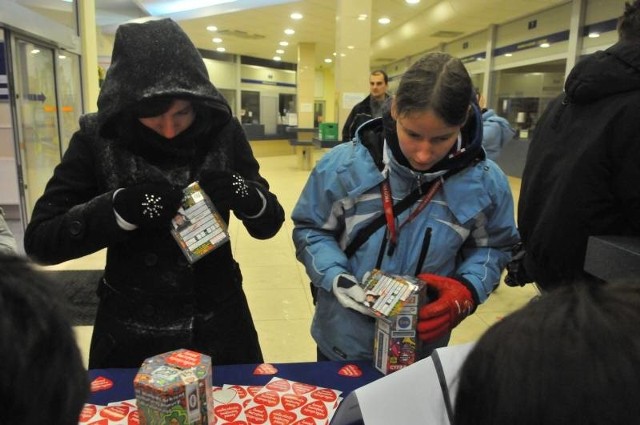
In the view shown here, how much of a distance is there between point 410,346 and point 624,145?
839 millimetres

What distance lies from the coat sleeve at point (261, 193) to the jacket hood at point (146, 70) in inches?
8.0

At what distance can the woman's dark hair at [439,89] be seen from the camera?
1.17m

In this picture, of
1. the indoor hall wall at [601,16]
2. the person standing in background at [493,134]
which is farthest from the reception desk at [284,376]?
the indoor hall wall at [601,16]

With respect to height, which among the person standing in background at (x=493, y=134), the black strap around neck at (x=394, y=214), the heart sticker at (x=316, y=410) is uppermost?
the person standing in background at (x=493, y=134)

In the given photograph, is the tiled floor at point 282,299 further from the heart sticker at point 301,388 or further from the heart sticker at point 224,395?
the heart sticker at point 224,395

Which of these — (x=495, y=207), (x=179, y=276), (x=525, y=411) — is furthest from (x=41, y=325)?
(x=495, y=207)

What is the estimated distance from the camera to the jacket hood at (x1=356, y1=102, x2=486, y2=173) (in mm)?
1279

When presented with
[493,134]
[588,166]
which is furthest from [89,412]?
[493,134]

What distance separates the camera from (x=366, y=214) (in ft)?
4.38

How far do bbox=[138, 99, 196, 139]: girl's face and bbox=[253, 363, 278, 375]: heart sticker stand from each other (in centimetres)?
63

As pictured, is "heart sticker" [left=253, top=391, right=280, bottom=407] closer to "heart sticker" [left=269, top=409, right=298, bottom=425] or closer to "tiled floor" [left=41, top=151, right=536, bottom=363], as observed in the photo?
"heart sticker" [left=269, top=409, right=298, bottom=425]

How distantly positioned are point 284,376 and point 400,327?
0.32 meters

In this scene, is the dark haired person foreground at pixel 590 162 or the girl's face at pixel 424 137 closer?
the girl's face at pixel 424 137

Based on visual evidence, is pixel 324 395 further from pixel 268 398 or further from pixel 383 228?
pixel 383 228
